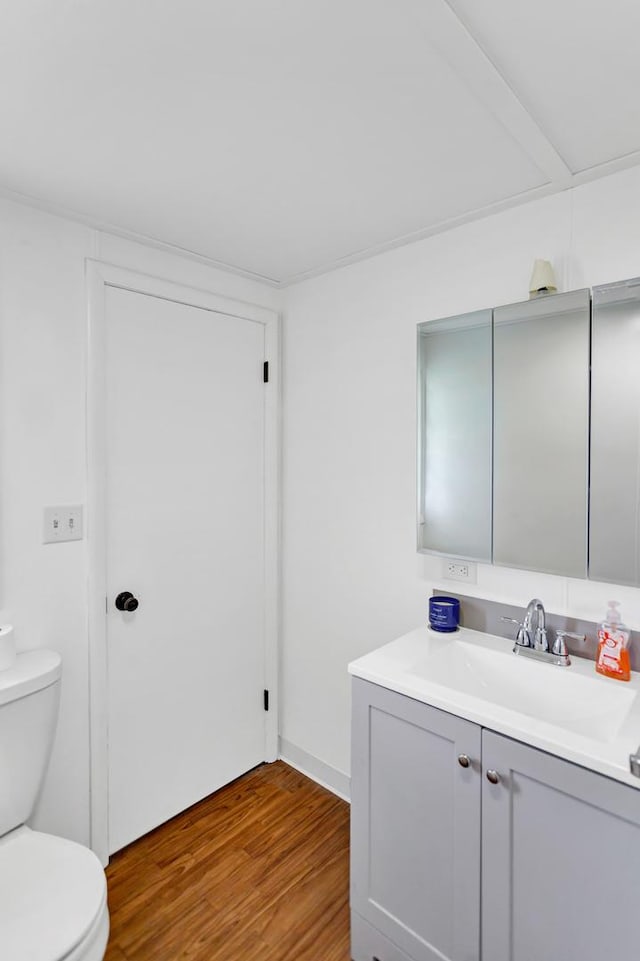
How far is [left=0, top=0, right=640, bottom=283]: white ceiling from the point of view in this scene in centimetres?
92

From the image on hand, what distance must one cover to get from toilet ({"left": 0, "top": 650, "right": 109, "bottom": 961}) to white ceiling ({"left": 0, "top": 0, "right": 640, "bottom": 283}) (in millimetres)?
1449

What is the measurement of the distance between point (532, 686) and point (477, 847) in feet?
1.44

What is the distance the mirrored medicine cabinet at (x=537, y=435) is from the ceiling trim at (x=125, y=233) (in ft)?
2.86

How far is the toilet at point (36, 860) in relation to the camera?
110 cm

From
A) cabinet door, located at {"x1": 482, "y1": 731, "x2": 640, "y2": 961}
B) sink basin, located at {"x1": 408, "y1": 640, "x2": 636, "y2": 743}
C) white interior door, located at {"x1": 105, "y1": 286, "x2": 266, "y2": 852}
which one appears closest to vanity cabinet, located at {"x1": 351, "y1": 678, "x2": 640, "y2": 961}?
cabinet door, located at {"x1": 482, "y1": 731, "x2": 640, "y2": 961}

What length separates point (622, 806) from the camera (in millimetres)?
989

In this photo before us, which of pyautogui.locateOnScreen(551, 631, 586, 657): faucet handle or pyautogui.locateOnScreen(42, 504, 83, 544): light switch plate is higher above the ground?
pyautogui.locateOnScreen(42, 504, 83, 544): light switch plate

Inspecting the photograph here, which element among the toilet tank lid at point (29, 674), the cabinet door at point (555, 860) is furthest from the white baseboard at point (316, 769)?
the toilet tank lid at point (29, 674)

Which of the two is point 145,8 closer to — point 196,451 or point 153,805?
point 196,451

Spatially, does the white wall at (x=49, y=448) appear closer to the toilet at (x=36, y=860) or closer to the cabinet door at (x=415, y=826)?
the toilet at (x=36, y=860)

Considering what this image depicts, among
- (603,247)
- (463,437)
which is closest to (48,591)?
(463,437)

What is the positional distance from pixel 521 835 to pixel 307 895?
937 millimetres

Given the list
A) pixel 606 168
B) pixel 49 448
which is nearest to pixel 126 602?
pixel 49 448

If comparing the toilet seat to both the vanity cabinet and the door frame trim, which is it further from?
the vanity cabinet
